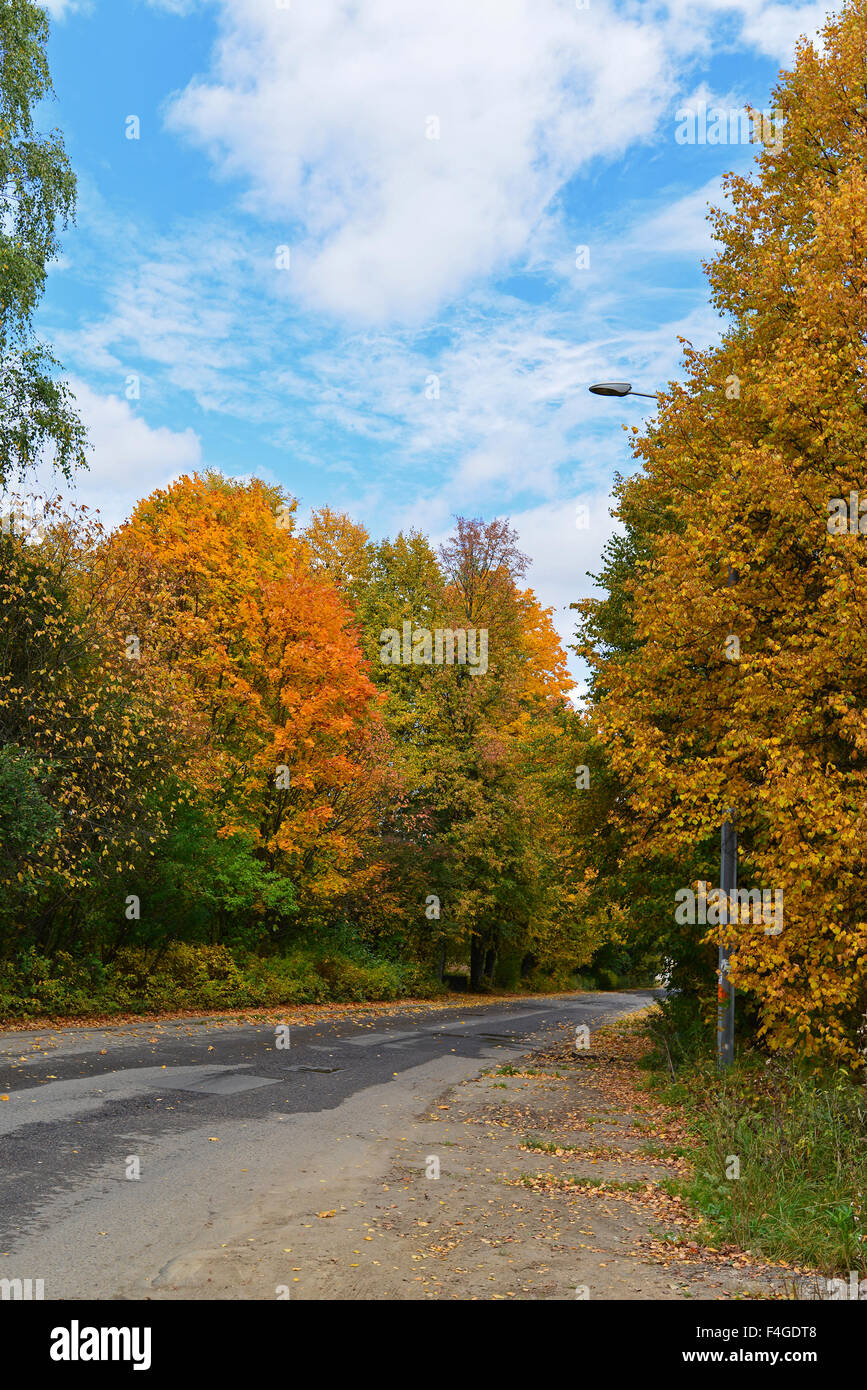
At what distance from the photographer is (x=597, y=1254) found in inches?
252

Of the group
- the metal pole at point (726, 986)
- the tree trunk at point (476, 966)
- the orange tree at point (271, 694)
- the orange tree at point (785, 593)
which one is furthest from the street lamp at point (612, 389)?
the tree trunk at point (476, 966)

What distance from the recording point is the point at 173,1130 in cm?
979

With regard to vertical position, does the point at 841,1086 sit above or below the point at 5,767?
below

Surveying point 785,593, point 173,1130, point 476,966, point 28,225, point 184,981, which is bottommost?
point 476,966

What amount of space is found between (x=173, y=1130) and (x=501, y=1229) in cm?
422

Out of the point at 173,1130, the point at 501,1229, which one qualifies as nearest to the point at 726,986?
the point at 501,1229

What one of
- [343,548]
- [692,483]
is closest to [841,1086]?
[692,483]

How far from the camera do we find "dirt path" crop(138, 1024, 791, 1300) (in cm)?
564

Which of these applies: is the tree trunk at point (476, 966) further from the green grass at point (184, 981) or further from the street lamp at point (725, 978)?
the street lamp at point (725, 978)

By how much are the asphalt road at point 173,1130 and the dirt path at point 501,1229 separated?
405mm

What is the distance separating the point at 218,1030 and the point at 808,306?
15.1 m

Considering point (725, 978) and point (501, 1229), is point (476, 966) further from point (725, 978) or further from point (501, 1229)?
point (501, 1229)

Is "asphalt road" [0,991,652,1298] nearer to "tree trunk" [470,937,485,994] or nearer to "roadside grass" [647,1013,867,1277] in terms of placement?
"roadside grass" [647,1013,867,1277]
